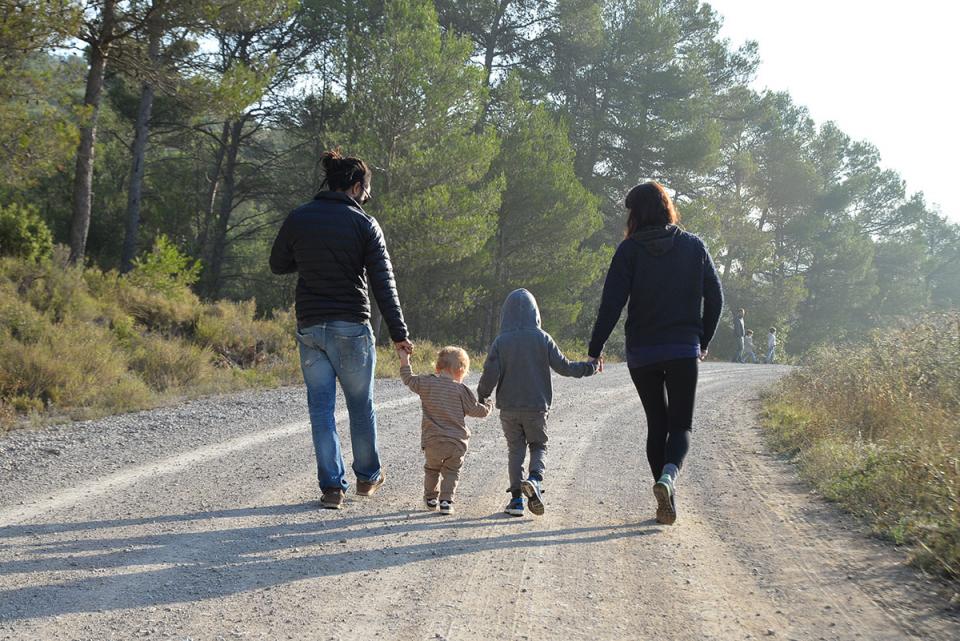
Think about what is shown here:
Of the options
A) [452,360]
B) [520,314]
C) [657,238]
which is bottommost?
[452,360]

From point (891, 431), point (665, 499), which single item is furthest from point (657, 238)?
point (891, 431)

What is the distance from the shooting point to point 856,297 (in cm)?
5306

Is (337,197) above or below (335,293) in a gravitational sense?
above

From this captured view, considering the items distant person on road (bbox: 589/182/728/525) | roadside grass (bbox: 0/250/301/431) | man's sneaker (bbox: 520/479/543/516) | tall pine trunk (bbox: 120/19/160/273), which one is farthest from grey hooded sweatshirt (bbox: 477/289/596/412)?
tall pine trunk (bbox: 120/19/160/273)

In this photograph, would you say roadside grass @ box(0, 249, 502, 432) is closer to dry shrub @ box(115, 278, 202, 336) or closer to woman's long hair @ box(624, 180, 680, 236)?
dry shrub @ box(115, 278, 202, 336)

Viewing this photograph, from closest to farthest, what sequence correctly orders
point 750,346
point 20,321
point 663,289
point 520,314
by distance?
1. point 663,289
2. point 520,314
3. point 20,321
4. point 750,346

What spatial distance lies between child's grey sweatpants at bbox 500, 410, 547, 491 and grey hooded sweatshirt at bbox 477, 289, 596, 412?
0.06 m

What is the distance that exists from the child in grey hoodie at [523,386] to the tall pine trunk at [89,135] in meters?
13.4

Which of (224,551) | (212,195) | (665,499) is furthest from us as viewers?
(212,195)

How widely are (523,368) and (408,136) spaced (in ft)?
60.1

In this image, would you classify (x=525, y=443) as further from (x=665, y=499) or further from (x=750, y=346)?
(x=750, y=346)

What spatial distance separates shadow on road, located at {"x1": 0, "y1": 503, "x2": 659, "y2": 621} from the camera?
390 centimetres

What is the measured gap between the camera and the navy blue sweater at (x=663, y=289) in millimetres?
5664

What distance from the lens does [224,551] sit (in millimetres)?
4648
